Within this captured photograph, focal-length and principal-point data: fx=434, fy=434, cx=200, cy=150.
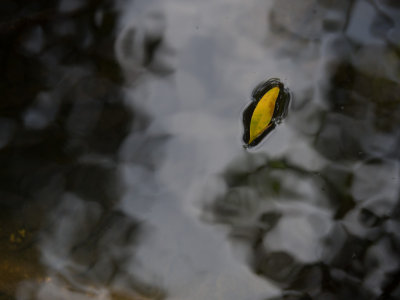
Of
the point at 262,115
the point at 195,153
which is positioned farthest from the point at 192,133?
the point at 262,115

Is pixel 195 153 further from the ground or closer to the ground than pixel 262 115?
closer to the ground

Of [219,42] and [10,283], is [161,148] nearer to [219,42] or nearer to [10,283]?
[219,42]

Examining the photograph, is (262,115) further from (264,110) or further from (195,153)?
(195,153)

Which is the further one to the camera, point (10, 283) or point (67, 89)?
point (67, 89)

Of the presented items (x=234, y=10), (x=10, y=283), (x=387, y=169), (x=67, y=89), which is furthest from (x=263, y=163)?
(x=10, y=283)
